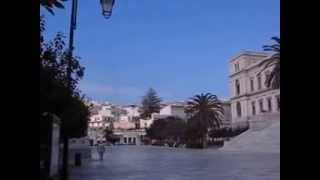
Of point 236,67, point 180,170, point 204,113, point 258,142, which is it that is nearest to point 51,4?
point 180,170

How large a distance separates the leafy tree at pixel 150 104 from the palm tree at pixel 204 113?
55.7m

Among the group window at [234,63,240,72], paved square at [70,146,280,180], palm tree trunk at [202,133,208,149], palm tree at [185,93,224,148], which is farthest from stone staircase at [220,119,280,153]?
window at [234,63,240,72]

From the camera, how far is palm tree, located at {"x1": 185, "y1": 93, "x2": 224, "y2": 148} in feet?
339

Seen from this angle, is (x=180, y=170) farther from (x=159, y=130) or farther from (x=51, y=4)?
(x=159, y=130)

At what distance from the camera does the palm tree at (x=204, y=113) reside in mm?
103438

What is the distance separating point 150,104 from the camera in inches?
6777

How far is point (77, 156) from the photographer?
3162cm

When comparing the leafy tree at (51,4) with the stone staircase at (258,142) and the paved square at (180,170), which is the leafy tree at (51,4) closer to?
the paved square at (180,170)

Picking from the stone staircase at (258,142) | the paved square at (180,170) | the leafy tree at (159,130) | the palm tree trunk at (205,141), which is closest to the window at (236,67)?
the leafy tree at (159,130)

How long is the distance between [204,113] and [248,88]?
1748cm

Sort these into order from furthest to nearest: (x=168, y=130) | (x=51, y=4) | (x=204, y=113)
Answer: (x=168, y=130) → (x=204, y=113) → (x=51, y=4)

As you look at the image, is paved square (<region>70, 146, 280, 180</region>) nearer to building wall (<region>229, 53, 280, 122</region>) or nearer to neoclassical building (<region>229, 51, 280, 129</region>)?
neoclassical building (<region>229, 51, 280, 129</region>)
